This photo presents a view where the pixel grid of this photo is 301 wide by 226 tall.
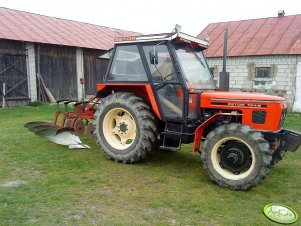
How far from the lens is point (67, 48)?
51.8ft

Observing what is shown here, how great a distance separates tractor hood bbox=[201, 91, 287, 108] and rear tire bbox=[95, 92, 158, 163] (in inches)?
36.2

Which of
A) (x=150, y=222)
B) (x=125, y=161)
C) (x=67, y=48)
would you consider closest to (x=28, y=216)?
(x=150, y=222)

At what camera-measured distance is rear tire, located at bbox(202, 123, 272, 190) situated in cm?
408

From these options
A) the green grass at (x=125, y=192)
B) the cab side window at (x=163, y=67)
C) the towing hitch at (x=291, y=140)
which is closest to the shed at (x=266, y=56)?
the green grass at (x=125, y=192)

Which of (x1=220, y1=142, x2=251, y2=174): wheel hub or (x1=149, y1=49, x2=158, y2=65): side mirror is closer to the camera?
(x1=220, y1=142, x2=251, y2=174): wheel hub

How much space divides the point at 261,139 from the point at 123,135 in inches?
93.0

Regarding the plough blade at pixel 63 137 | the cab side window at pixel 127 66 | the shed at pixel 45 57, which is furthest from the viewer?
the shed at pixel 45 57

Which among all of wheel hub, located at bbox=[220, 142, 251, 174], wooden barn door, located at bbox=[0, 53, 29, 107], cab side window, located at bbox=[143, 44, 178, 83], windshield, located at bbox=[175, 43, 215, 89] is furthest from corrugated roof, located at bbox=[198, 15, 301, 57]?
wheel hub, located at bbox=[220, 142, 251, 174]

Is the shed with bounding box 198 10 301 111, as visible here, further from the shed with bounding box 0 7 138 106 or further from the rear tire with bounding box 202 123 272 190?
the rear tire with bounding box 202 123 272 190

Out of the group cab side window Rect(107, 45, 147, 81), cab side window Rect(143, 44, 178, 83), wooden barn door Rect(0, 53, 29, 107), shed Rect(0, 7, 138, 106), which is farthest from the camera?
shed Rect(0, 7, 138, 106)

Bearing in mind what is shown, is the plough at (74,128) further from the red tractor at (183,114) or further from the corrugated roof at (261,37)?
the corrugated roof at (261,37)

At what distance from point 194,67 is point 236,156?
1.70 metres

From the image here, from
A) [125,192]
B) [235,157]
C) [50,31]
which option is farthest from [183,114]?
[50,31]

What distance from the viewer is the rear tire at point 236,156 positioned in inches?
161
